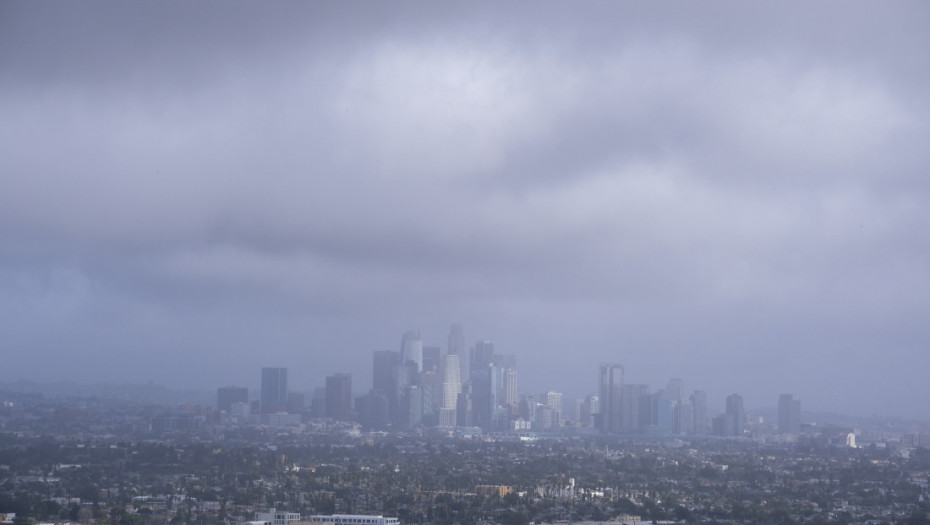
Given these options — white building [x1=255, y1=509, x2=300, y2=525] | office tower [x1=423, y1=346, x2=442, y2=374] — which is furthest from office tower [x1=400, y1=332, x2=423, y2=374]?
white building [x1=255, y1=509, x2=300, y2=525]

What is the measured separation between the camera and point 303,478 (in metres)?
40.7

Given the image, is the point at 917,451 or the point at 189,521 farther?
the point at 917,451

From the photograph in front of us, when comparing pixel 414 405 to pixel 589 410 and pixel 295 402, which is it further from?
pixel 589 410

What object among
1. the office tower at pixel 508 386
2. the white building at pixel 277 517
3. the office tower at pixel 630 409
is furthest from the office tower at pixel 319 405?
the white building at pixel 277 517

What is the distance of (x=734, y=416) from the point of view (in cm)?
8381

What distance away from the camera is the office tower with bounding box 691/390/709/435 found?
279ft

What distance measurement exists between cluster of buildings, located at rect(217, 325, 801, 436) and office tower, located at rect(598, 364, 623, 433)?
0.07 metres

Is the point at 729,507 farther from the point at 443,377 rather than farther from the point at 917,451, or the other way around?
the point at 443,377

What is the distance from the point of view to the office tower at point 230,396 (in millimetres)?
82312

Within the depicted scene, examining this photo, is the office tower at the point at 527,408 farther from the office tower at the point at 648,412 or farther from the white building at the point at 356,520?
the white building at the point at 356,520

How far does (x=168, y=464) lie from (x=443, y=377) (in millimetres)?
45545

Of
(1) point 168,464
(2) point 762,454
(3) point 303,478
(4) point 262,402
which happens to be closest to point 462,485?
(3) point 303,478

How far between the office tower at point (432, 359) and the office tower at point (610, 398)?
12.7 m

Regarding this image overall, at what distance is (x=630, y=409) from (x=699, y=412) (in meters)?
5.25
